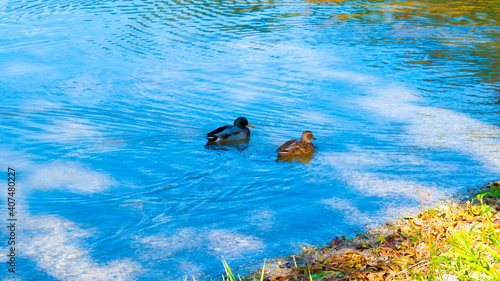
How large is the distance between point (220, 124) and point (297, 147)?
79.0 inches

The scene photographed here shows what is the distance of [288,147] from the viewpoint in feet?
25.8

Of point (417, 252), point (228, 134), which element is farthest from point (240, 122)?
point (417, 252)

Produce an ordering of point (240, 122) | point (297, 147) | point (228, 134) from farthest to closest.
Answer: point (240, 122) → point (228, 134) → point (297, 147)

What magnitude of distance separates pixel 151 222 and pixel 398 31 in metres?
11.9

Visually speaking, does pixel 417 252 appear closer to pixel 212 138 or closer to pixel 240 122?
pixel 212 138

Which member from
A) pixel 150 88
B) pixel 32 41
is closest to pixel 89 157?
pixel 150 88

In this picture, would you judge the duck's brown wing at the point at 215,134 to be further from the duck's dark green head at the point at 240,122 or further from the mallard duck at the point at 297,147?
the mallard duck at the point at 297,147

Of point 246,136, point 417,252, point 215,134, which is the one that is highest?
point 417,252

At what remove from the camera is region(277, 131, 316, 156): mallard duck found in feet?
25.6

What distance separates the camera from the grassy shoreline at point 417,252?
3703mm

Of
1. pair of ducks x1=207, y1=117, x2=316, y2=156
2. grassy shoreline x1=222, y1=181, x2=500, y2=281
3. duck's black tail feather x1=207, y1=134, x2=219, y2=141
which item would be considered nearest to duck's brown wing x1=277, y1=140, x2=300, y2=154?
pair of ducks x1=207, y1=117, x2=316, y2=156

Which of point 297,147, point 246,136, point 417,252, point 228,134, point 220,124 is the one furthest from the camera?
point 220,124

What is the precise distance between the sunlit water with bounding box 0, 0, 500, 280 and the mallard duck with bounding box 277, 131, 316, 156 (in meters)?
0.22

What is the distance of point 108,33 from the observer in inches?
602
